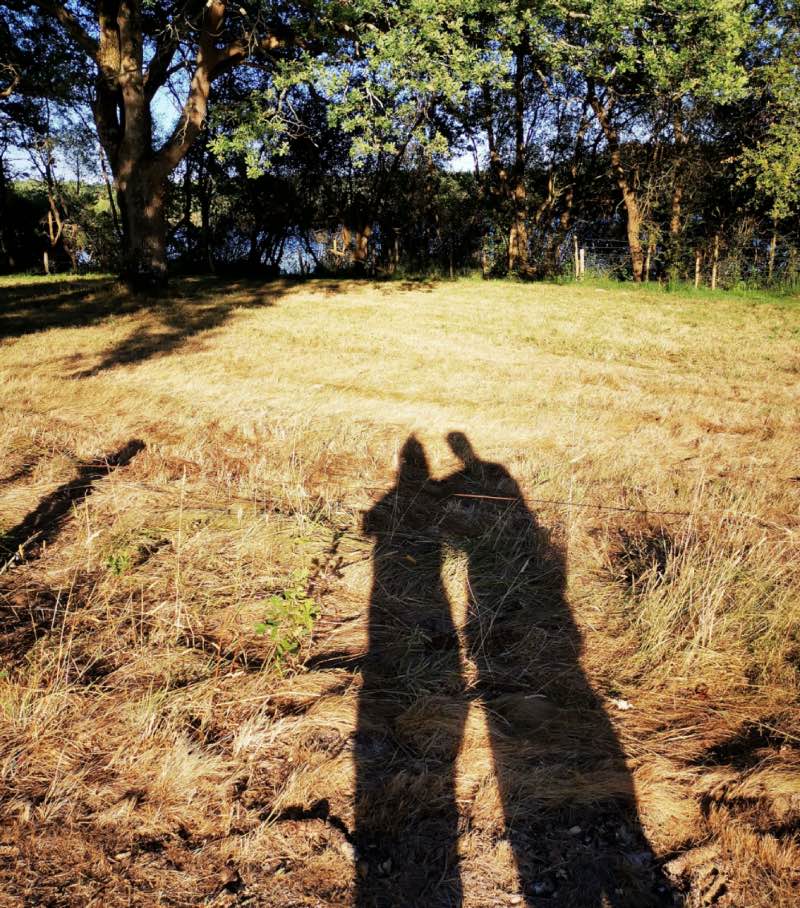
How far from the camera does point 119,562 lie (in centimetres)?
327

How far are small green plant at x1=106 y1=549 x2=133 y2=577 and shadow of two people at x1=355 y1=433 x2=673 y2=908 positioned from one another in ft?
4.40

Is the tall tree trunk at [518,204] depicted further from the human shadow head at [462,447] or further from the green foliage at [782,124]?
the human shadow head at [462,447]

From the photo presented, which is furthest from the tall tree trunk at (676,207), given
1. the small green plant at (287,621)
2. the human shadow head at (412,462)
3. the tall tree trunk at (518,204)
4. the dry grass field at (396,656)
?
the small green plant at (287,621)

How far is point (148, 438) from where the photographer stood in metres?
5.31

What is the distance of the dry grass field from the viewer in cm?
189

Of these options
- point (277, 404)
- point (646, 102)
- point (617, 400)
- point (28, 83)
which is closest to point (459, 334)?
point (617, 400)

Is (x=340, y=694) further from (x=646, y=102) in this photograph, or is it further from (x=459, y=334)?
(x=646, y=102)

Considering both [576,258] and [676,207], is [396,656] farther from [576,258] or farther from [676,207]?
[676,207]

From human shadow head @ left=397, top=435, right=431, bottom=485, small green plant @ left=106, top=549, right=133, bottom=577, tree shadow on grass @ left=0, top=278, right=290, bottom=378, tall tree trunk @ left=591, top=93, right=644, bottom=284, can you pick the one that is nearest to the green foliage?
tall tree trunk @ left=591, top=93, right=644, bottom=284

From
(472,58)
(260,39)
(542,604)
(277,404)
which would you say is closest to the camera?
(542,604)

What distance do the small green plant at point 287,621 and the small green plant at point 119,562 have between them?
2.76 ft

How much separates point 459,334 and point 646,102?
48.2 ft

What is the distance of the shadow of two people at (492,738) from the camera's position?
1.87 m

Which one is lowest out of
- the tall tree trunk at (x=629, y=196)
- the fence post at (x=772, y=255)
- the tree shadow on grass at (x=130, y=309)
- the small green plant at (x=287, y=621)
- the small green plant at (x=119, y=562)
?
the small green plant at (x=287, y=621)
